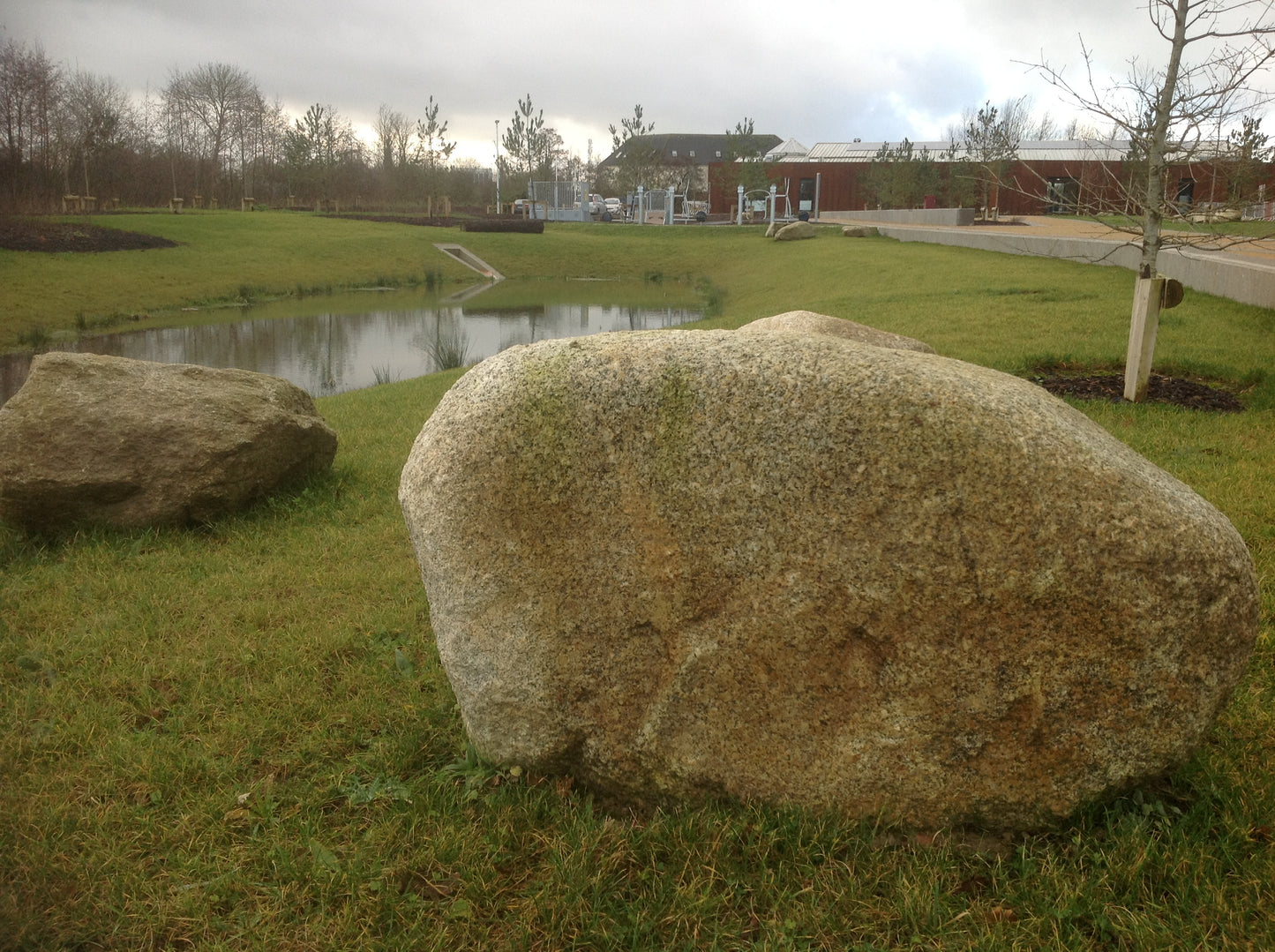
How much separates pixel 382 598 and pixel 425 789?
2.17 metres

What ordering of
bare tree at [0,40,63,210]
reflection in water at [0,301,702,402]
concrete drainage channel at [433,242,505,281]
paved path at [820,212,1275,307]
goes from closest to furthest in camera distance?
1. bare tree at [0,40,63,210]
2. paved path at [820,212,1275,307]
3. reflection in water at [0,301,702,402]
4. concrete drainage channel at [433,242,505,281]

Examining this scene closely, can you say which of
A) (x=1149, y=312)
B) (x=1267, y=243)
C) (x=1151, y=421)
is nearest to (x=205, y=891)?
(x=1151, y=421)

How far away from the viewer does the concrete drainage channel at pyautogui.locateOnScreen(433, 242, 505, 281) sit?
3831cm

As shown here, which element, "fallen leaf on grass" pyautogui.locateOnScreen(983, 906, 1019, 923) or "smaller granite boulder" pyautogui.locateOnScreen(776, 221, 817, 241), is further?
"smaller granite boulder" pyautogui.locateOnScreen(776, 221, 817, 241)

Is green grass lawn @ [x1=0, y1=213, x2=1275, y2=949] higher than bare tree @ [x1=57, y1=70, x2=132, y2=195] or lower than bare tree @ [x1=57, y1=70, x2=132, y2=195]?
lower

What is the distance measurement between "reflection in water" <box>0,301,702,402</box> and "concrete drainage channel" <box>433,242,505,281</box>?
10548 millimetres

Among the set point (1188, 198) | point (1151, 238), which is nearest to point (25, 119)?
point (1151, 238)

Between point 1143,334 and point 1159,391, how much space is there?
893 mm

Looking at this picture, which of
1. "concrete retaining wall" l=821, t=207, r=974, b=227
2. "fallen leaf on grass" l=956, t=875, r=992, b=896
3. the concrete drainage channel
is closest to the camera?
"fallen leaf on grass" l=956, t=875, r=992, b=896

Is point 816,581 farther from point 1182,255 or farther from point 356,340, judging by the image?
point 356,340

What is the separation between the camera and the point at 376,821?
333cm

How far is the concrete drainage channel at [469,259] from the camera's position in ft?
126

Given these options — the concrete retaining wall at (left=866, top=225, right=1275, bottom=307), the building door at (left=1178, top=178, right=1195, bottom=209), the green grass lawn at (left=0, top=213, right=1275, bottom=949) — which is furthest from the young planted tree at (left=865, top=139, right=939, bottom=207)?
the green grass lawn at (left=0, top=213, right=1275, bottom=949)

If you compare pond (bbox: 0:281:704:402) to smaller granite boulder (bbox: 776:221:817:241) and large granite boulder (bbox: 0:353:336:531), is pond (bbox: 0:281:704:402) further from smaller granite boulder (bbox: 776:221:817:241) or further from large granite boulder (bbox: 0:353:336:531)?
smaller granite boulder (bbox: 776:221:817:241)
